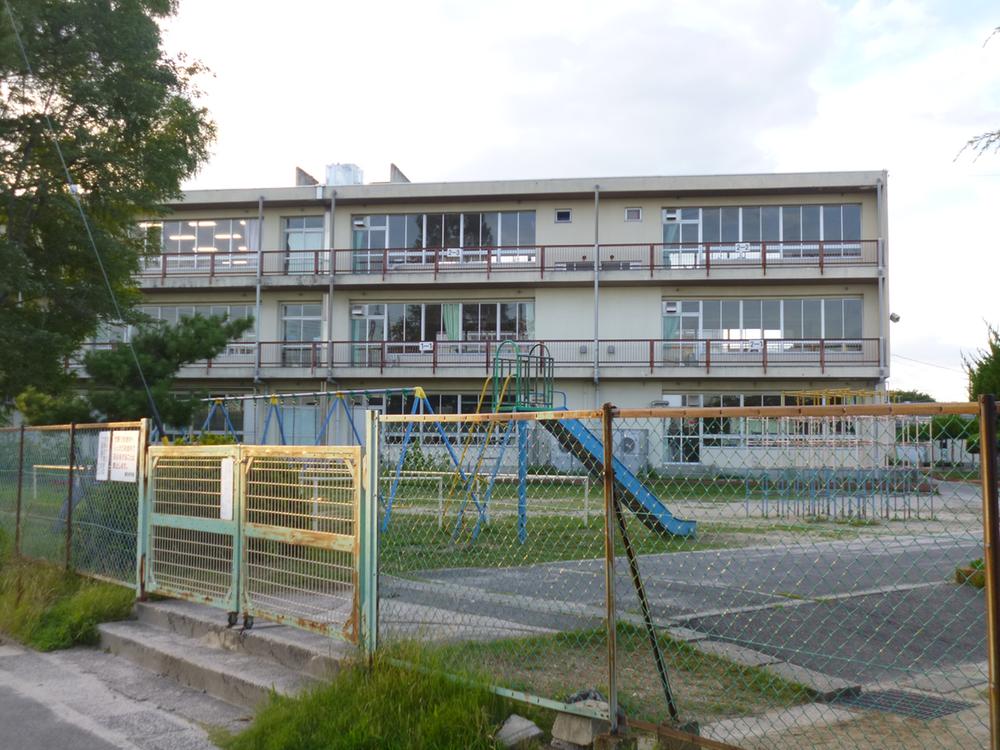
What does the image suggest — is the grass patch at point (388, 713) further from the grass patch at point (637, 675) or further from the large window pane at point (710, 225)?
the large window pane at point (710, 225)

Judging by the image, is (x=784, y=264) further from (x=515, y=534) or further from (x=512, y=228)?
(x=515, y=534)

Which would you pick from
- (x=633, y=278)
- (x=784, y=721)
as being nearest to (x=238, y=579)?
(x=784, y=721)

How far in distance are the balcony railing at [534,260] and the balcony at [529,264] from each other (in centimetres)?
3

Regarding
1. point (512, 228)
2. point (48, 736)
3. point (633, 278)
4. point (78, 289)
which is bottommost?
point (48, 736)

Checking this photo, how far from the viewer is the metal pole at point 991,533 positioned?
333 centimetres

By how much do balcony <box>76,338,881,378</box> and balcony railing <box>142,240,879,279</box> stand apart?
8.28 feet

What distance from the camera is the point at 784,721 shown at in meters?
5.10

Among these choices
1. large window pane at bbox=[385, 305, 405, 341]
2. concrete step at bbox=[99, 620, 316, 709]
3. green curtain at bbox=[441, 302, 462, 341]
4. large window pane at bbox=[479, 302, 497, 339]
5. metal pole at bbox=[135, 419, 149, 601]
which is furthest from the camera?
large window pane at bbox=[385, 305, 405, 341]

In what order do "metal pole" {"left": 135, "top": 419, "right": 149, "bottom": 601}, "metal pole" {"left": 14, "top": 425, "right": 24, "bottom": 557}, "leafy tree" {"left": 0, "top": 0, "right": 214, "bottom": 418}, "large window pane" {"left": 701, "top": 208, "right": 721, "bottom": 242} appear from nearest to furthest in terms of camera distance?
1. "metal pole" {"left": 135, "top": 419, "right": 149, "bottom": 601}
2. "metal pole" {"left": 14, "top": 425, "right": 24, "bottom": 557}
3. "leafy tree" {"left": 0, "top": 0, "right": 214, "bottom": 418}
4. "large window pane" {"left": 701, "top": 208, "right": 721, "bottom": 242}

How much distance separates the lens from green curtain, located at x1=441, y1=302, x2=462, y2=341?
109 ft

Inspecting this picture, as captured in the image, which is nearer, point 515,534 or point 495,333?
point 515,534

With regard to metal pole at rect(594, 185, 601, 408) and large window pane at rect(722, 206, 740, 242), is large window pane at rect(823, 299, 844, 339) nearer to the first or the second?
large window pane at rect(722, 206, 740, 242)

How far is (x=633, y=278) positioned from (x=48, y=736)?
27.4 metres

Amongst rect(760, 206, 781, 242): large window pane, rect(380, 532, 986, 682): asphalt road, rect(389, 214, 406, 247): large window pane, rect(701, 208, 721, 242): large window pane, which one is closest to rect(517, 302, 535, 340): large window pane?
rect(389, 214, 406, 247): large window pane
